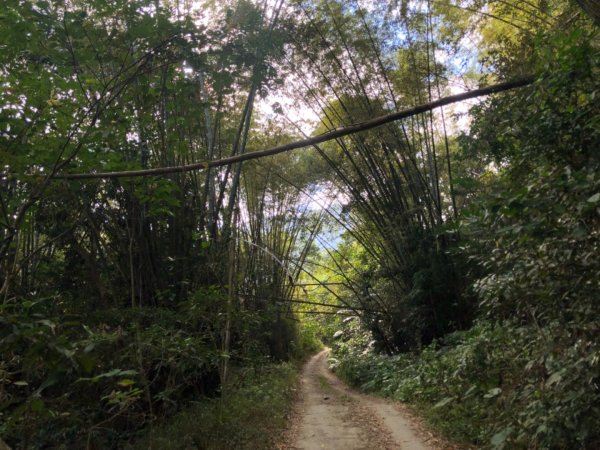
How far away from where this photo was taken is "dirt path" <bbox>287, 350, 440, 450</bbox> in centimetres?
425

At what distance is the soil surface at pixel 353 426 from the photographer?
167 inches

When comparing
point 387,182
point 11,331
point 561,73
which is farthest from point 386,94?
point 11,331

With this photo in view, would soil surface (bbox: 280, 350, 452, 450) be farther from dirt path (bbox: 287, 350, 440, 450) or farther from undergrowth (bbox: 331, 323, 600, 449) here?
undergrowth (bbox: 331, 323, 600, 449)

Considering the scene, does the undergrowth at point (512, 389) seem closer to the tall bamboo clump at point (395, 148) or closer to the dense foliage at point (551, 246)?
the dense foliage at point (551, 246)

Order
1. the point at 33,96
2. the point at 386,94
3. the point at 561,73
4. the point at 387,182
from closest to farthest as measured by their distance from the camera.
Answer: the point at 561,73, the point at 33,96, the point at 386,94, the point at 387,182

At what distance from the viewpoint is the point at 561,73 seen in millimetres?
2199

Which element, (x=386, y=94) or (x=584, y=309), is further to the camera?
(x=386, y=94)

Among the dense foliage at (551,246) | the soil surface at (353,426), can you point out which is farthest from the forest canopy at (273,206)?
the soil surface at (353,426)

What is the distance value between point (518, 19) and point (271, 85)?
366 cm

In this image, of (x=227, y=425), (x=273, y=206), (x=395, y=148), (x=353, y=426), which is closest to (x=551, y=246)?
(x=227, y=425)

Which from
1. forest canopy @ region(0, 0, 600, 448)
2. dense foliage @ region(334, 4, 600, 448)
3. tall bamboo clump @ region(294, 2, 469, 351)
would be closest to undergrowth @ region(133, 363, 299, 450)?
forest canopy @ region(0, 0, 600, 448)

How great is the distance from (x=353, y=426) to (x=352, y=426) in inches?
0.4

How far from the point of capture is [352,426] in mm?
4977

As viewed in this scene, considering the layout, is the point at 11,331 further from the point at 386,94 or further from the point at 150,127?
the point at 386,94
